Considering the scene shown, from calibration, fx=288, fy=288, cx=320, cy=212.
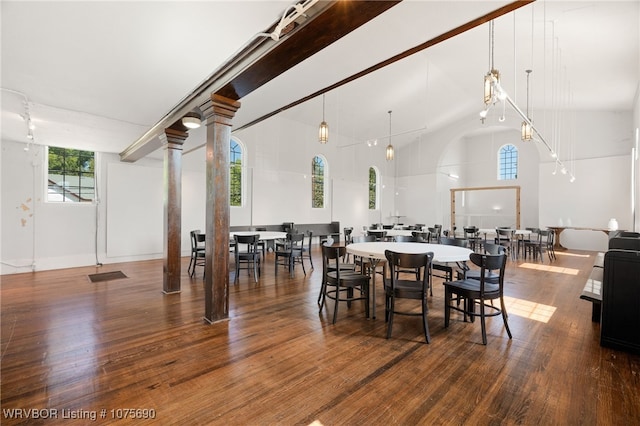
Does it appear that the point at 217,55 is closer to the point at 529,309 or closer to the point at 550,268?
the point at 529,309

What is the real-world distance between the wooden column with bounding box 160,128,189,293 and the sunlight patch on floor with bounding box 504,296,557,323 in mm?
4392

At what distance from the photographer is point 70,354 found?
234cm

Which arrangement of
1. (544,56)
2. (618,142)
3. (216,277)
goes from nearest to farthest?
(216,277)
(544,56)
(618,142)

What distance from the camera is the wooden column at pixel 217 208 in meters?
2.99

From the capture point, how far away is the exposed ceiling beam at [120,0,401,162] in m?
1.68

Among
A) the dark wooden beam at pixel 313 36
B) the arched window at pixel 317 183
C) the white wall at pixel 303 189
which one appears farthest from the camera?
the arched window at pixel 317 183

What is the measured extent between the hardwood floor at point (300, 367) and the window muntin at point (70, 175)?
3.22 m

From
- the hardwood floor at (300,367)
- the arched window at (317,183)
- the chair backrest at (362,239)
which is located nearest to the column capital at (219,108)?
the hardwood floor at (300,367)

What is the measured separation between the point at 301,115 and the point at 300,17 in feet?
24.3

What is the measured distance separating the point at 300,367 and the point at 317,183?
834cm

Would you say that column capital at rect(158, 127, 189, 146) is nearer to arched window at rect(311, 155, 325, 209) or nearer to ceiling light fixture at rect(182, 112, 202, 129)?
ceiling light fixture at rect(182, 112, 202, 129)

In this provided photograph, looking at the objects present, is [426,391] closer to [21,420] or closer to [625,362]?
[625,362]

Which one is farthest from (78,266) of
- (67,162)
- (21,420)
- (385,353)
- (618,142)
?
(618,142)

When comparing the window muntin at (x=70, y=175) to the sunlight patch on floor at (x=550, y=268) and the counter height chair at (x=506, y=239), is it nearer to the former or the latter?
the counter height chair at (x=506, y=239)
